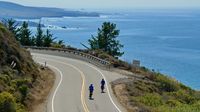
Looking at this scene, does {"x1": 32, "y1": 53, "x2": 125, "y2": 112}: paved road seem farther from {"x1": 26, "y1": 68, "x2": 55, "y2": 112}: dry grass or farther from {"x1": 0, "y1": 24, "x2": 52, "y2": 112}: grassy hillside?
{"x1": 0, "y1": 24, "x2": 52, "y2": 112}: grassy hillside

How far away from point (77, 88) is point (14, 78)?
6.90m

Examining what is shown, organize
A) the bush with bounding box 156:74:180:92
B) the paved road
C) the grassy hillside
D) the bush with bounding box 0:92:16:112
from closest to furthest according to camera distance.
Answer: the bush with bounding box 0:92:16:112
the grassy hillside
the paved road
the bush with bounding box 156:74:180:92

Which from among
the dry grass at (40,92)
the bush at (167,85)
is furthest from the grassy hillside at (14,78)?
the bush at (167,85)

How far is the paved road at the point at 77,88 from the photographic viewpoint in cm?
2753

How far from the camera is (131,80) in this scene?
40250 millimetres

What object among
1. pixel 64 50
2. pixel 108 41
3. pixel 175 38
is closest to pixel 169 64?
pixel 108 41

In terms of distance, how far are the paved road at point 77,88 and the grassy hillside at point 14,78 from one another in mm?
1614

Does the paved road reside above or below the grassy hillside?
below

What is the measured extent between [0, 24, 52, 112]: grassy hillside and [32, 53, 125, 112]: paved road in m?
1.61

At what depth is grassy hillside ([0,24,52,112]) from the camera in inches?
894

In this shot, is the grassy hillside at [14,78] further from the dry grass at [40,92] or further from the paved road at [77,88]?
the paved road at [77,88]

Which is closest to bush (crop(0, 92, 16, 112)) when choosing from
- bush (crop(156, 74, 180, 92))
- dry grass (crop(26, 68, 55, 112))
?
dry grass (crop(26, 68, 55, 112))

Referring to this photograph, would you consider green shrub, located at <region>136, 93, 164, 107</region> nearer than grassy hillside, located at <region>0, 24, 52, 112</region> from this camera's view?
No

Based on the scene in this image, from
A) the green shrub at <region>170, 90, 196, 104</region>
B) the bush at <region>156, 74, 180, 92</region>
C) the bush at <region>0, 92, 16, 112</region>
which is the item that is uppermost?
the bush at <region>0, 92, 16, 112</region>
